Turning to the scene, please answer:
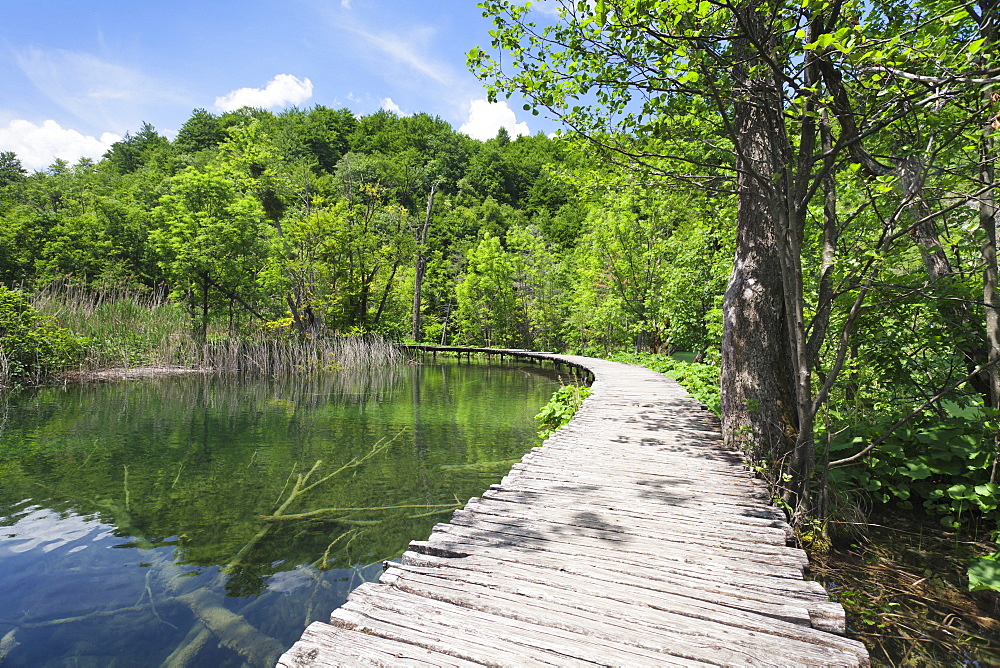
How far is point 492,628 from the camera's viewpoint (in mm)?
1700

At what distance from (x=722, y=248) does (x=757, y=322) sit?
8.62 meters

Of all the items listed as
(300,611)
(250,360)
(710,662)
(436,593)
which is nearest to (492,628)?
(436,593)

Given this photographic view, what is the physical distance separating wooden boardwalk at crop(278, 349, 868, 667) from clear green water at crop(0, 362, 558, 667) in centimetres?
146

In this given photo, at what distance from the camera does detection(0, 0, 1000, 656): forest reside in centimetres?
285

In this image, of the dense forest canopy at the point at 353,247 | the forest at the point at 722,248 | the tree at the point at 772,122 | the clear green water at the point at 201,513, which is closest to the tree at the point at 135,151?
the dense forest canopy at the point at 353,247

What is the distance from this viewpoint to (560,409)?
7.13 meters

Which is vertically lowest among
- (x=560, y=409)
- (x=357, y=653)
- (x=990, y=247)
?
(x=357, y=653)

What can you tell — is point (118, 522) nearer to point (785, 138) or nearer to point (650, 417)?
point (650, 417)

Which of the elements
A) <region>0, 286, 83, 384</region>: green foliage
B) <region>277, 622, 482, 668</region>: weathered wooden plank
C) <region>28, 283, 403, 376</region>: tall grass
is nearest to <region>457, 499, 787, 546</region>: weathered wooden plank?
<region>277, 622, 482, 668</region>: weathered wooden plank

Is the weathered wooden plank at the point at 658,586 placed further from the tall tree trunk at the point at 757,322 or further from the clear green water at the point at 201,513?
the tall tree trunk at the point at 757,322

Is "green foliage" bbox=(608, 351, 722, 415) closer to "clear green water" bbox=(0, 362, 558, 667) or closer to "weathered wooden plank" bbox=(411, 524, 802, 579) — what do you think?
"clear green water" bbox=(0, 362, 558, 667)

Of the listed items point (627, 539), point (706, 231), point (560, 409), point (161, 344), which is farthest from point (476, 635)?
point (161, 344)

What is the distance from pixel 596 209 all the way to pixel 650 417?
461 inches

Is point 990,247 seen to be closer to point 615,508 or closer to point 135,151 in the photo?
point 615,508
